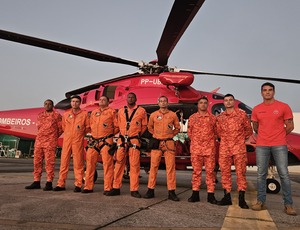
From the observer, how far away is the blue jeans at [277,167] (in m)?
4.59

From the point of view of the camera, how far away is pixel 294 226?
3.53 meters

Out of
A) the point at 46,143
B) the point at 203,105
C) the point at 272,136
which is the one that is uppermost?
the point at 203,105

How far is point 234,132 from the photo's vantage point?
5156 millimetres

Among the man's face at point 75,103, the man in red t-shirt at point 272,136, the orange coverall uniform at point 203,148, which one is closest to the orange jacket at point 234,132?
the orange coverall uniform at point 203,148

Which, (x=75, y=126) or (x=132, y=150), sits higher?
(x=75, y=126)

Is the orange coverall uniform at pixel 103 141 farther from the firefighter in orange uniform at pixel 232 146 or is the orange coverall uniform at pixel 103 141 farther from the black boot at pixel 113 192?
the firefighter in orange uniform at pixel 232 146

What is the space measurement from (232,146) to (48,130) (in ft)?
13.7

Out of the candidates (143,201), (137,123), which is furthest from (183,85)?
(143,201)

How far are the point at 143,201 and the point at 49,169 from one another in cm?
258

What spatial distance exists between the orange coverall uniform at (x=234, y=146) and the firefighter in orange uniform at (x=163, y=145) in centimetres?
96

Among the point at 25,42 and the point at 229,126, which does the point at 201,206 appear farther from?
the point at 25,42

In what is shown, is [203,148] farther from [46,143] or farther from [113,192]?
[46,143]

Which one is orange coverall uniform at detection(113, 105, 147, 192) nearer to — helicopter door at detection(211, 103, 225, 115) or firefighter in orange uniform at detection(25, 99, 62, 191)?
firefighter in orange uniform at detection(25, 99, 62, 191)

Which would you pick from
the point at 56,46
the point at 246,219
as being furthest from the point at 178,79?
the point at 246,219
